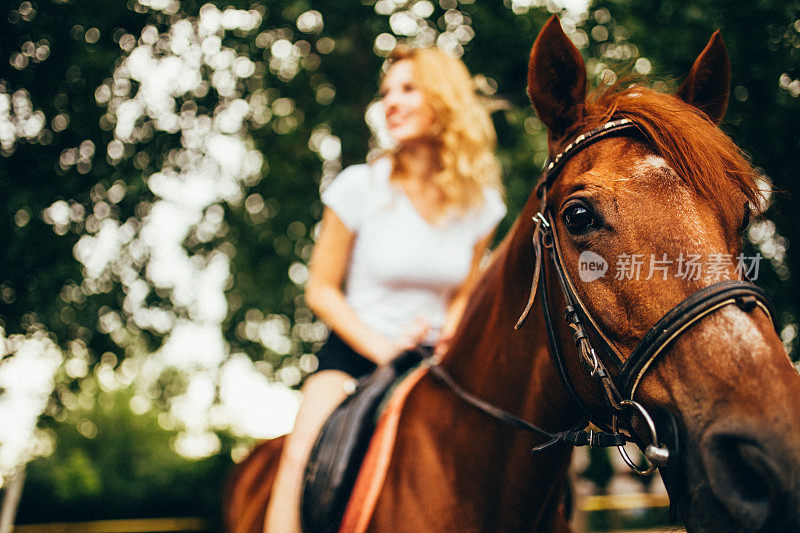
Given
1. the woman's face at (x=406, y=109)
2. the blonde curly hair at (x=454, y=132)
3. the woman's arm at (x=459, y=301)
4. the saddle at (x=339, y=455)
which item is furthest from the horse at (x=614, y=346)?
the woman's face at (x=406, y=109)

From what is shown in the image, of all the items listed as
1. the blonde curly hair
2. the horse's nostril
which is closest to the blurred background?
the blonde curly hair

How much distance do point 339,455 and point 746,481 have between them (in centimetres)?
137

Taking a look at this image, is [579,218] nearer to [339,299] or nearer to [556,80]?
[556,80]

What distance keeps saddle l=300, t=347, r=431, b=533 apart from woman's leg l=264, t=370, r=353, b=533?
147mm

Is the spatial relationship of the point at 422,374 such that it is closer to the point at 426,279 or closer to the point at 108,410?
the point at 426,279

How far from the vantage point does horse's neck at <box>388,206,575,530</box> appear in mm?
1666

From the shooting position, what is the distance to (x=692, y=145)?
1367 mm

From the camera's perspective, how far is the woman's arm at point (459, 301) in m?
2.54

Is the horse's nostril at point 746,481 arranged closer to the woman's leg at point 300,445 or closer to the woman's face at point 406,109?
the woman's leg at point 300,445

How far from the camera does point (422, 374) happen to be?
221 cm

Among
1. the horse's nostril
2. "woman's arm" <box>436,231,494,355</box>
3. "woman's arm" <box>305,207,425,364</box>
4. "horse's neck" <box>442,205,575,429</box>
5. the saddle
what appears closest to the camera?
the horse's nostril

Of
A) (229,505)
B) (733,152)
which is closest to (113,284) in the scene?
(229,505)

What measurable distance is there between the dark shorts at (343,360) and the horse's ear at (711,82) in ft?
5.69

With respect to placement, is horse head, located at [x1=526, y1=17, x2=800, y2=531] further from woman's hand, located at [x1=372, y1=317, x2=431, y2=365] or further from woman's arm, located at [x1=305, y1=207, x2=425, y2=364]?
woman's arm, located at [x1=305, y1=207, x2=425, y2=364]
